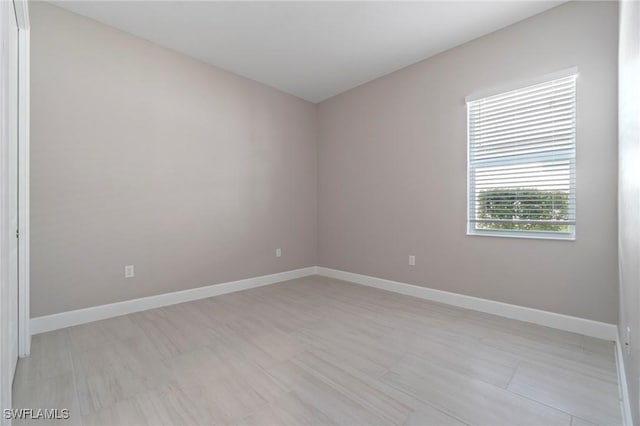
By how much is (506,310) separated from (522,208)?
982 millimetres

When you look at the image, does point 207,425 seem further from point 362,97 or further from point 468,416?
point 362,97

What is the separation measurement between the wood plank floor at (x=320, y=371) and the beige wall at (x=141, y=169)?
538 mm

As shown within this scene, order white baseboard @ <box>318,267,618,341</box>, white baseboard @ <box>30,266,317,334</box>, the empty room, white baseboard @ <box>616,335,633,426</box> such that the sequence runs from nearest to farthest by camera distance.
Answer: white baseboard @ <box>616,335,633,426</box> → the empty room → white baseboard @ <box>318,267,618,341</box> → white baseboard @ <box>30,266,317,334</box>

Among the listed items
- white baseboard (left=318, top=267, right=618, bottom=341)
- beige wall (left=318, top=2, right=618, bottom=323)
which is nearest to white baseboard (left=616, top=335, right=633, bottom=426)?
white baseboard (left=318, top=267, right=618, bottom=341)

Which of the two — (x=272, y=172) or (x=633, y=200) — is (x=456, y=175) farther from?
(x=272, y=172)

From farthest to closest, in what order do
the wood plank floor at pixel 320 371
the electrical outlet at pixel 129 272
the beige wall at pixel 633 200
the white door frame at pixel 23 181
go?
1. the electrical outlet at pixel 129 272
2. the white door frame at pixel 23 181
3. the wood plank floor at pixel 320 371
4. the beige wall at pixel 633 200

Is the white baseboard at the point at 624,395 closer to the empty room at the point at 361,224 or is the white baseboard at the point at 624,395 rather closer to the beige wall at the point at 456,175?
the empty room at the point at 361,224

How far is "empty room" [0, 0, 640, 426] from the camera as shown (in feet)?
5.31

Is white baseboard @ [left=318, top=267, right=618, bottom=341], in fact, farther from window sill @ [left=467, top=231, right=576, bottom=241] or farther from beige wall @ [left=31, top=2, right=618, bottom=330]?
window sill @ [left=467, top=231, right=576, bottom=241]

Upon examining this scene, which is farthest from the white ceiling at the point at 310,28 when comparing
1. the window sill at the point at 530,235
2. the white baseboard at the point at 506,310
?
the white baseboard at the point at 506,310

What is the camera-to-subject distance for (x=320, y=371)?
184 cm

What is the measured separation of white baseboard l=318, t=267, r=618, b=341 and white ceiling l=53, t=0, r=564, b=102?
8.74ft

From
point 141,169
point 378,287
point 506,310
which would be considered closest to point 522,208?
point 506,310

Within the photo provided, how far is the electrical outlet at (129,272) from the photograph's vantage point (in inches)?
113
